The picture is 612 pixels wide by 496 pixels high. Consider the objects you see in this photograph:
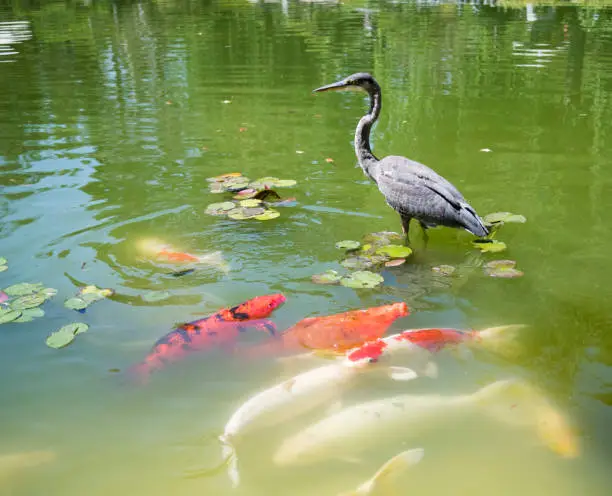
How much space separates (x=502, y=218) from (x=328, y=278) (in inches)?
71.5

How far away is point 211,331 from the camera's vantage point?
3982 millimetres

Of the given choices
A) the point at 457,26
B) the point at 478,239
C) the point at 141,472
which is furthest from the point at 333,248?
the point at 457,26

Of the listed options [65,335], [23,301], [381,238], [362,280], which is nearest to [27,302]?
[23,301]

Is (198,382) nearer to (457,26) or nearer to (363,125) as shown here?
(363,125)

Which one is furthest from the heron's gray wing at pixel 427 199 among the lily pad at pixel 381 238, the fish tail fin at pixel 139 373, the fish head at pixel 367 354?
the fish tail fin at pixel 139 373

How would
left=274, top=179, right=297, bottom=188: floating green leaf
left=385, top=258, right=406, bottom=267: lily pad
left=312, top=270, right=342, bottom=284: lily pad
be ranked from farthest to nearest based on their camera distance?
left=274, top=179, right=297, bottom=188: floating green leaf → left=385, top=258, right=406, bottom=267: lily pad → left=312, top=270, right=342, bottom=284: lily pad

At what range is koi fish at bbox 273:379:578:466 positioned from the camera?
3.15 m

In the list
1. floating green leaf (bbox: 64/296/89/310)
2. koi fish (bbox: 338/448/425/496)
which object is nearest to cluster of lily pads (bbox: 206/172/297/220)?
floating green leaf (bbox: 64/296/89/310)

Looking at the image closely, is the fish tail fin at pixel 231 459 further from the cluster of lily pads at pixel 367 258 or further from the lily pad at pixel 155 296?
the cluster of lily pads at pixel 367 258

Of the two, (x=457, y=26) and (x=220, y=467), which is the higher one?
(x=457, y=26)

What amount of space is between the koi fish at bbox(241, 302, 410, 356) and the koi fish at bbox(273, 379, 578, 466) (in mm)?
578

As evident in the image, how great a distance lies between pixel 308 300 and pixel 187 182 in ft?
9.22

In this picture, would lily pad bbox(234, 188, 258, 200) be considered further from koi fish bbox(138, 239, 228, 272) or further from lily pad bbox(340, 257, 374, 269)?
lily pad bbox(340, 257, 374, 269)

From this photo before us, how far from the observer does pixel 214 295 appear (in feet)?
15.0
